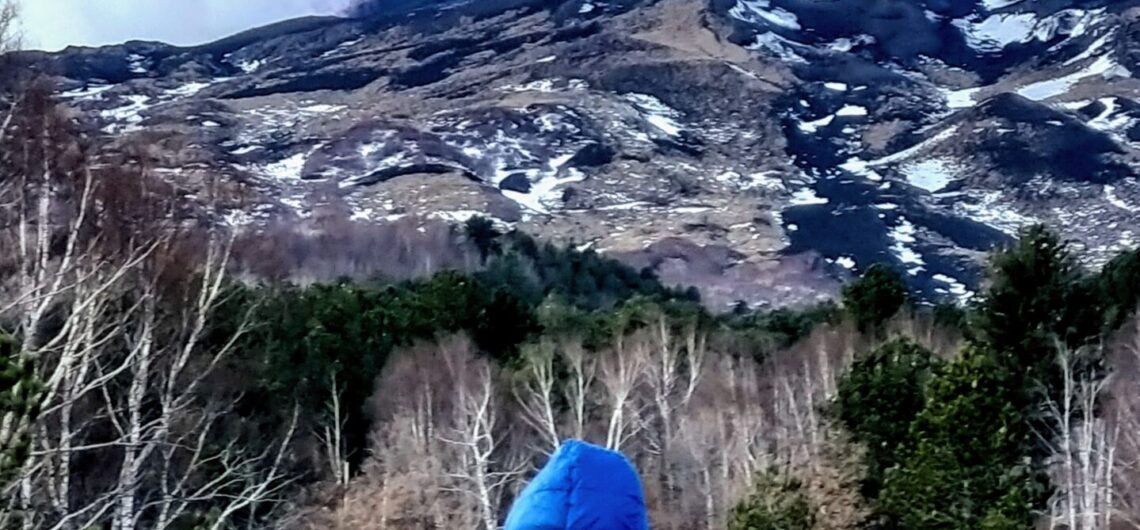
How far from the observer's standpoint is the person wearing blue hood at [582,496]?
2.87 meters

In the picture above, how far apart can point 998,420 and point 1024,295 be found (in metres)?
4.18

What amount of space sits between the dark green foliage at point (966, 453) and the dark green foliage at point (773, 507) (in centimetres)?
180

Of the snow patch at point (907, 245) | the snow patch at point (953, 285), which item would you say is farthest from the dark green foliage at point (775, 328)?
the snow patch at point (907, 245)

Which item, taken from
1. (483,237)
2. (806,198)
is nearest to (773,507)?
(483,237)

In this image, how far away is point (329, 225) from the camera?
70562mm

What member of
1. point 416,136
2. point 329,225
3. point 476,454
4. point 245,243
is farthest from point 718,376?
point 416,136

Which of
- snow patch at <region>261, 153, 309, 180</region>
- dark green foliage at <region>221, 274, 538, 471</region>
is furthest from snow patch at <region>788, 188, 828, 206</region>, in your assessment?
dark green foliage at <region>221, 274, 538, 471</region>

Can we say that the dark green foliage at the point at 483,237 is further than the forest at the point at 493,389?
Yes

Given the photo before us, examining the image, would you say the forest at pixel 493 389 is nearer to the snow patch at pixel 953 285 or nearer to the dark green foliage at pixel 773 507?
the dark green foliage at pixel 773 507

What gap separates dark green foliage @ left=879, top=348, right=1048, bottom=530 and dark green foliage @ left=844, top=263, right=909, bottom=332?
1178 centimetres

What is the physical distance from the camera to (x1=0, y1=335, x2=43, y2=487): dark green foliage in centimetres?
641

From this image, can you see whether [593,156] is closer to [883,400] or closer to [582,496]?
[883,400]

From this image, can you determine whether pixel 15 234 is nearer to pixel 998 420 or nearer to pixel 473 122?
pixel 998 420

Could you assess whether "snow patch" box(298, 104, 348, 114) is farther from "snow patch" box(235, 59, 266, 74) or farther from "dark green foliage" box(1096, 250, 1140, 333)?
"dark green foliage" box(1096, 250, 1140, 333)
